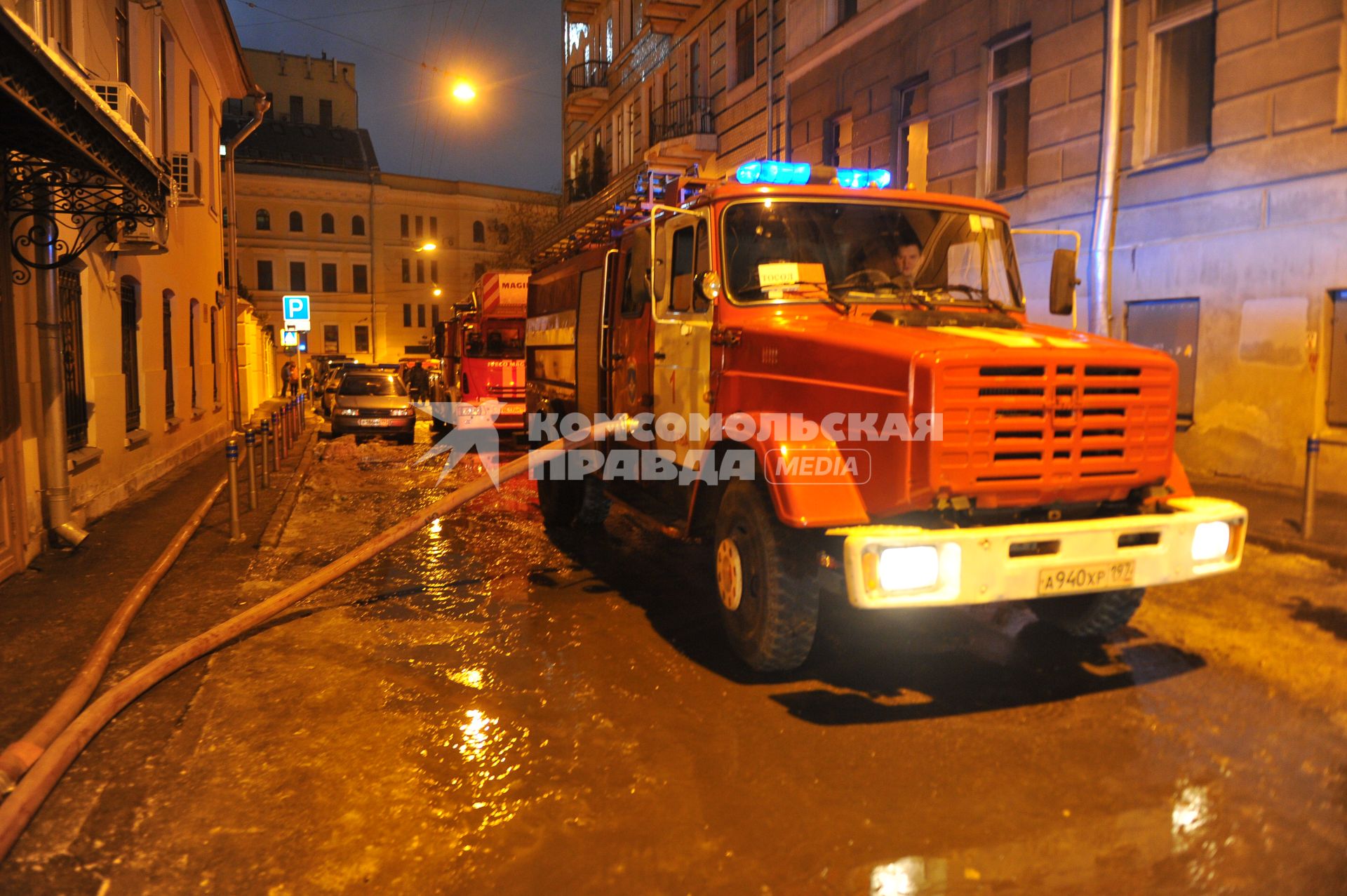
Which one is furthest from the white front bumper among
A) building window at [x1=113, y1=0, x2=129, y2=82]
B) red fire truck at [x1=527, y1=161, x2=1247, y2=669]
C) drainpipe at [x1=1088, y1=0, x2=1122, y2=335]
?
building window at [x1=113, y1=0, x2=129, y2=82]

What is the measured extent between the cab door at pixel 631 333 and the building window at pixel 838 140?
11.3 m

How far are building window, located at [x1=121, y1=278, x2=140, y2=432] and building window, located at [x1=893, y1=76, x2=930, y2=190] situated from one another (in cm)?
1114

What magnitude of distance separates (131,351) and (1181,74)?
1353 centimetres

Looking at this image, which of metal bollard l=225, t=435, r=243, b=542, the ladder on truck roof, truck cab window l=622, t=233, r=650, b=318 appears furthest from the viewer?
metal bollard l=225, t=435, r=243, b=542

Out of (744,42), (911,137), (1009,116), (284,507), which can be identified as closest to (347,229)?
(744,42)

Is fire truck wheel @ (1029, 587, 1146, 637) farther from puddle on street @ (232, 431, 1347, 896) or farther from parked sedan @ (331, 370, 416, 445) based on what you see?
parked sedan @ (331, 370, 416, 445)

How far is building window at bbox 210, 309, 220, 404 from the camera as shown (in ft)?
64.3

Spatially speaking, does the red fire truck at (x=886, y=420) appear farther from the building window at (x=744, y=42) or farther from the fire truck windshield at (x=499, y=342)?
the building window at (x=744, y=42)

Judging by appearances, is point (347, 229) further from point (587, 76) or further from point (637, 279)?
point (637, 279)

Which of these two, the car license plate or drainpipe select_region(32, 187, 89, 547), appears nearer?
the car license plate

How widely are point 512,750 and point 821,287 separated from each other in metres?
2.97

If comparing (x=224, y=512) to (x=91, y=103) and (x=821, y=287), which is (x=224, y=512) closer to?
(x=91, y=103)

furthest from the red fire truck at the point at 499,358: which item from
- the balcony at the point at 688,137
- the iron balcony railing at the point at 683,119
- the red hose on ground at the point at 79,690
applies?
the red hose on ground at the point at 79,690

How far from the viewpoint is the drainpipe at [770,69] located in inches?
762
